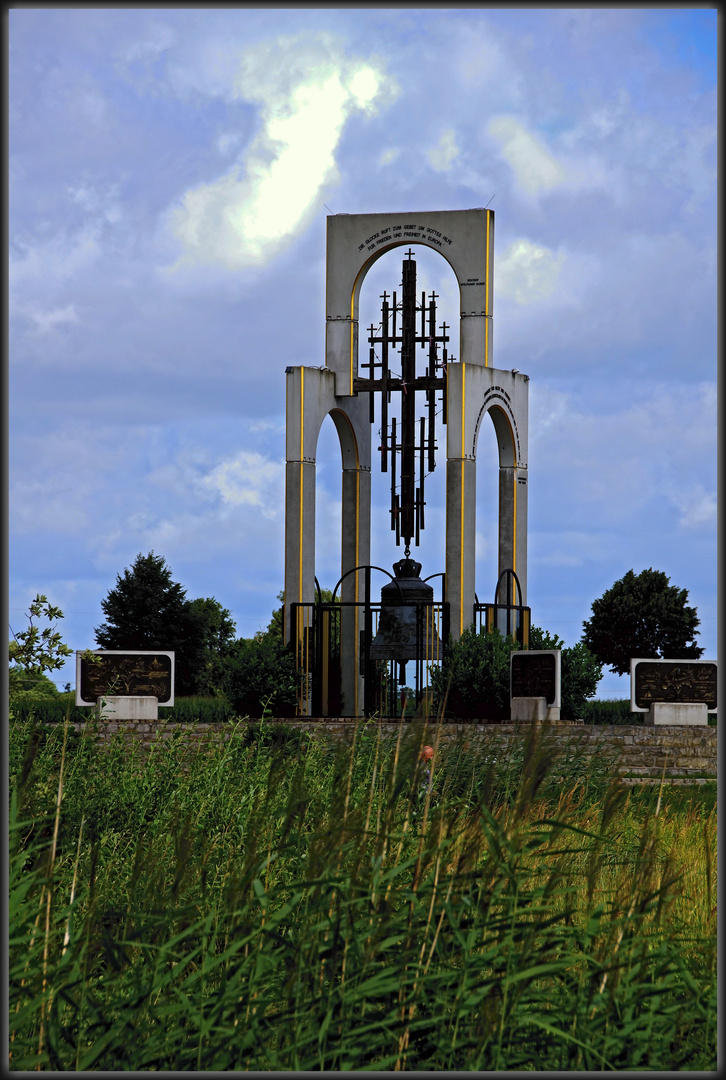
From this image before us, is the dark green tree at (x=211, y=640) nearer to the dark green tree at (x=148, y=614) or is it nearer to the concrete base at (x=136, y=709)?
the dark green tree at (x=148, y=614)

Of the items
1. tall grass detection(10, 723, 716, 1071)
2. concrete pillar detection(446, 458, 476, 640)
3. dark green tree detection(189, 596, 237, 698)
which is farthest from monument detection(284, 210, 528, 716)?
dark green tree detection(189, 596, 237, 698)

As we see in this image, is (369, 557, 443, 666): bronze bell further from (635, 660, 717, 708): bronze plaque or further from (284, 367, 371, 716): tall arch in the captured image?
(635, 660, 717, 708): bronze plaque

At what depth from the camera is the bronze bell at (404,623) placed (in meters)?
16.6

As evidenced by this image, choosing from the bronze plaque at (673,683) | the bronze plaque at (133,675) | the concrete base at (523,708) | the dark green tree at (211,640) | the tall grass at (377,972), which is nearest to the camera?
the tall grass at (377,972)

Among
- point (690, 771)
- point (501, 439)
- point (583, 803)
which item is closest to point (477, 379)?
point (501, 439)

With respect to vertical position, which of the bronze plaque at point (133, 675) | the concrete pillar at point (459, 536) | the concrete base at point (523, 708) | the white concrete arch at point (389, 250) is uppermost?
the white concrete arch at point (389, 250)

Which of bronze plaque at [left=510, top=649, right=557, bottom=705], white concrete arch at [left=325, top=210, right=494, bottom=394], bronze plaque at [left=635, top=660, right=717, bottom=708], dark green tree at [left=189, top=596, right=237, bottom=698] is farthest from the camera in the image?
dark green tree at [left=189, top=596, right=237, bottom=698]

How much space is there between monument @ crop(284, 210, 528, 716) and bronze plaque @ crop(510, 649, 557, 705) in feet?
3.31

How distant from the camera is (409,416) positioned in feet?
58.2

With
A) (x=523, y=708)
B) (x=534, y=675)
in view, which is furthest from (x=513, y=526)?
(x=523, y=708)

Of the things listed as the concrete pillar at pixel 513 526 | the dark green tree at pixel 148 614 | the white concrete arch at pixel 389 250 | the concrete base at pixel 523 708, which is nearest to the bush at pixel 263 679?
the concrete base at pixel 523 708

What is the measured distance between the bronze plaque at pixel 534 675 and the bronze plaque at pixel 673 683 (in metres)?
2.02

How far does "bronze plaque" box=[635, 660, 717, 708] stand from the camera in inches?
679

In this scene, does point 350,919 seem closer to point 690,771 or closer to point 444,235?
point 690,771
